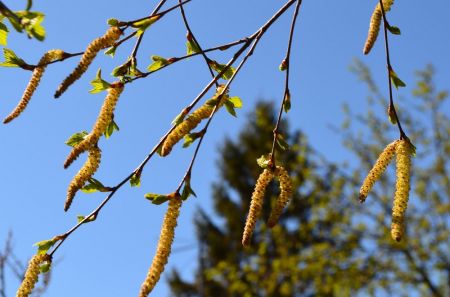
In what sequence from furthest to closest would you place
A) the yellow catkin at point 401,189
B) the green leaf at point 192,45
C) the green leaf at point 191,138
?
the green leaf at point 192,45 < the green leaf at point 191,138 < the yellow catkin at point 401,189

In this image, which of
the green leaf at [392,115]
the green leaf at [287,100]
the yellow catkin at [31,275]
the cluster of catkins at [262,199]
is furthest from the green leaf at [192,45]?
the yellow catkin at [31,275]

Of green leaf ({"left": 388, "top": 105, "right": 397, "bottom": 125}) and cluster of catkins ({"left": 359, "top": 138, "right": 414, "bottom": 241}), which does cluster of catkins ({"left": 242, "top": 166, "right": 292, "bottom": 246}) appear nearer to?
cluster of catkins ({"left": 359, "top": 138, "right": 414, "bottom": 241})

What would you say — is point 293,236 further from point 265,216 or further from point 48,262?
point 48,262

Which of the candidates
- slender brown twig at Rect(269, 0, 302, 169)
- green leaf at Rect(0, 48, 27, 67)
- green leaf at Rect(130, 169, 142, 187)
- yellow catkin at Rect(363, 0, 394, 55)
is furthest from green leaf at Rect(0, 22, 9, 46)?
yellow catkin at Rect(363, 0, 394, 55)

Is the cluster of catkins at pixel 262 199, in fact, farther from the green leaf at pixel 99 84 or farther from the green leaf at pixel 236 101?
the green leaf at pixel 99 84

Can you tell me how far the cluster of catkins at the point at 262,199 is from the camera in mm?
1689

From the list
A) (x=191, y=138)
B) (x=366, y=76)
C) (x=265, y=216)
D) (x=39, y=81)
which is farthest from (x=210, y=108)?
(x=265, y=216)

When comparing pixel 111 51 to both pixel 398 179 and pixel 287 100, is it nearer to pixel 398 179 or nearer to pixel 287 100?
pixel 287 100

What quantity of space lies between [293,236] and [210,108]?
19.3 metres

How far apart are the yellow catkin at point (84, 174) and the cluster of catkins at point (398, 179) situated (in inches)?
28.1

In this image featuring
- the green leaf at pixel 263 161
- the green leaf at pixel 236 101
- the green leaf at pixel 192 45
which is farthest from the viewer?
the green leaf at pixel 192 45

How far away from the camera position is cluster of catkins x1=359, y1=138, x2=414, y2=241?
66.6 inches

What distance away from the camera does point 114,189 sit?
1.86 meters

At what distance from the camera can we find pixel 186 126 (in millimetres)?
1691
